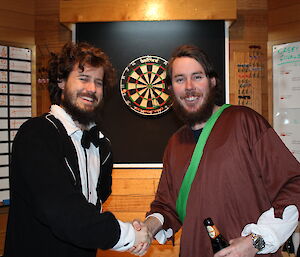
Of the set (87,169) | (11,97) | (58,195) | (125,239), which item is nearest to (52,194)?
(58,195)

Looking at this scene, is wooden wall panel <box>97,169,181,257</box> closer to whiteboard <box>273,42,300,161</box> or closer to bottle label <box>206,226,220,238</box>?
whiteboard <box>273,42,300,161</box>

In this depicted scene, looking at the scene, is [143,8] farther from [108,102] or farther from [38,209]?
[38,209]

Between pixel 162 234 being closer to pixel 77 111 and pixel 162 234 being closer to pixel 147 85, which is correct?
pixel 77 111

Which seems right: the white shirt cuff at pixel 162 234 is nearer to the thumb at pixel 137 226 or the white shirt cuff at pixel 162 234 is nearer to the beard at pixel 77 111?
the thumb at pixel 137 226

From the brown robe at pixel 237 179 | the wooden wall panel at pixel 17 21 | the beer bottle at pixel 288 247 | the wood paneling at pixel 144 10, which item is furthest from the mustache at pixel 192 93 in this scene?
the wooden wall panel at pixel 17 21

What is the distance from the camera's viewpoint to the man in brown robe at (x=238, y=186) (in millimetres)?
1659

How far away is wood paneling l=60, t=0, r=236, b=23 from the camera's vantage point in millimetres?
3322

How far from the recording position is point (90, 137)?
2066 millimetres

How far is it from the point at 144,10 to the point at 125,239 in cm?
231

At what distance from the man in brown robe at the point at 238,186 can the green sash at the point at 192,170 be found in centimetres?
3

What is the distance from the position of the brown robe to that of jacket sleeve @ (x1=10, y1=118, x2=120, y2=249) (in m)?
0.45

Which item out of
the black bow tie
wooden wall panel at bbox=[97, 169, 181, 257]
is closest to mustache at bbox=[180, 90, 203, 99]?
the black bow tie

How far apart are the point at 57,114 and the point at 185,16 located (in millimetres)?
1888

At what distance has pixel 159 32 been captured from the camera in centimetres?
375
